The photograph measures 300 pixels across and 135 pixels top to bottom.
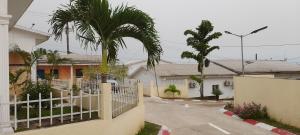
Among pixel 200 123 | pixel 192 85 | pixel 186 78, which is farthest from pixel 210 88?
pixel 200 123

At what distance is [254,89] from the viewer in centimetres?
1795

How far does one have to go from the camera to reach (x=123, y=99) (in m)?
11.2

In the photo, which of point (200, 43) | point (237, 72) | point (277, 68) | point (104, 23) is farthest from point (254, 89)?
point (277, 68)

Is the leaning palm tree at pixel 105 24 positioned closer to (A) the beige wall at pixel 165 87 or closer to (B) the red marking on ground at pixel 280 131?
(B) the red marking on ground at pixel 280 131

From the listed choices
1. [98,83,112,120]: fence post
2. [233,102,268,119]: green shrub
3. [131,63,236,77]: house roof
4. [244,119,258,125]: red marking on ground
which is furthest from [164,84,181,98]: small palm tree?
[98,83,112,120]: fence post

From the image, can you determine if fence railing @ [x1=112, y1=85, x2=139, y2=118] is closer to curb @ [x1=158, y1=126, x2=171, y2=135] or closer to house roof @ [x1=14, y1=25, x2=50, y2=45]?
curb @ [x1=158, y1=126, x2=171, y2=135]

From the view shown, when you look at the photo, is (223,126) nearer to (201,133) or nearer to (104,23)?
(201,133)

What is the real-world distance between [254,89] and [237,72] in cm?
2247

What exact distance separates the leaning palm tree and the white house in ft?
76.6

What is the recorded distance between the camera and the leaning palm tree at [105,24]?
998 centimetres

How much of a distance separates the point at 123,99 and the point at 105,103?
86.3 inches

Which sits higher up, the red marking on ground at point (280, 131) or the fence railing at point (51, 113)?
the fence railing at point (51, 113)

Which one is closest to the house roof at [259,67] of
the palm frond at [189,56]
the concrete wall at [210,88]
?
the concrete wall at [210,88]

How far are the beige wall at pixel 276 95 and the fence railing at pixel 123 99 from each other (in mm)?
6134
